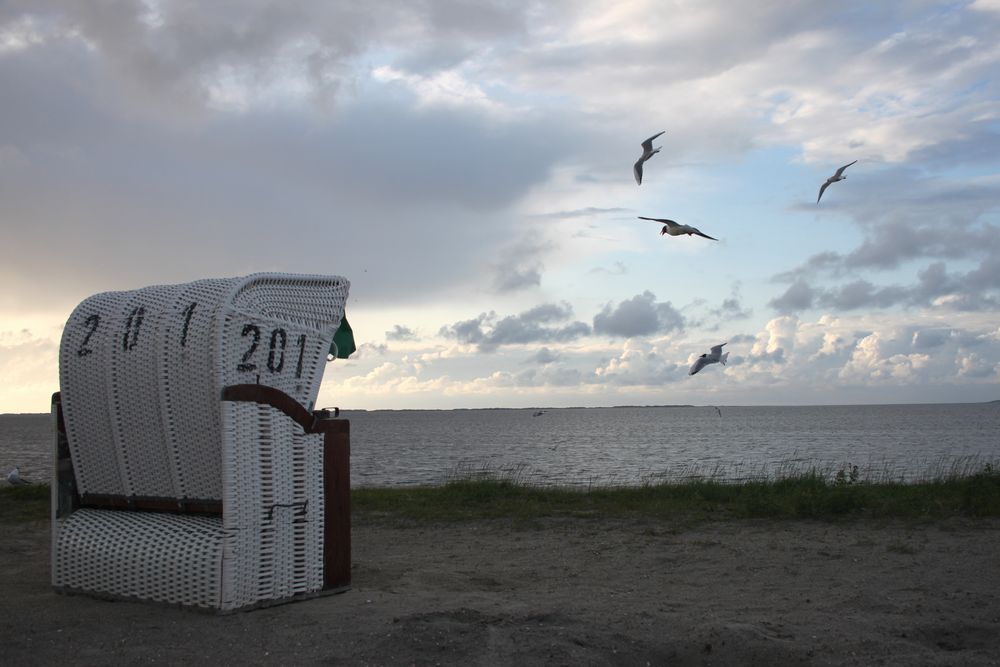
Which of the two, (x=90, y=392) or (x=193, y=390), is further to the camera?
(x=90, y=392)

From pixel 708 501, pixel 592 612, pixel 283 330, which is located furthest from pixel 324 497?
pixel 708 501

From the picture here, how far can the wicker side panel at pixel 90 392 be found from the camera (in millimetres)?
8375

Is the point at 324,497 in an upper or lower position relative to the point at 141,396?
lower

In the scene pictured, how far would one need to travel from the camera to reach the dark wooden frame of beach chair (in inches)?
315

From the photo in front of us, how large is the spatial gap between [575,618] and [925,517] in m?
8.15

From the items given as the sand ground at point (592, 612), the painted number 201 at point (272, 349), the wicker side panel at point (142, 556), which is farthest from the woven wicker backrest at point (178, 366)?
the sand ground at point (592, 612)

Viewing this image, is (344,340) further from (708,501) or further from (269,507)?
(708,501)

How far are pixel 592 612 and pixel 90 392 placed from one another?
512cm

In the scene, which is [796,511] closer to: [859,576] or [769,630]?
[859,576]

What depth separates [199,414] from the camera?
7699mm

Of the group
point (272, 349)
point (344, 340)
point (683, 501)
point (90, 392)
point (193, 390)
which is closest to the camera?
point (193, 390)

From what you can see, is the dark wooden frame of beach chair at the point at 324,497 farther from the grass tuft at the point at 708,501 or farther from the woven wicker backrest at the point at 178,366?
the grass tuft at the point at 708,501

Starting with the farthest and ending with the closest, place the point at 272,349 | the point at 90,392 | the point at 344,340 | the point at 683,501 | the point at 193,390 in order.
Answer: the point at 683,501
the point at 344,340
the point at 90,392
the point at 272,349
the point at 193,390

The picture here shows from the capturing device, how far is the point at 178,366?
25.5 feet
